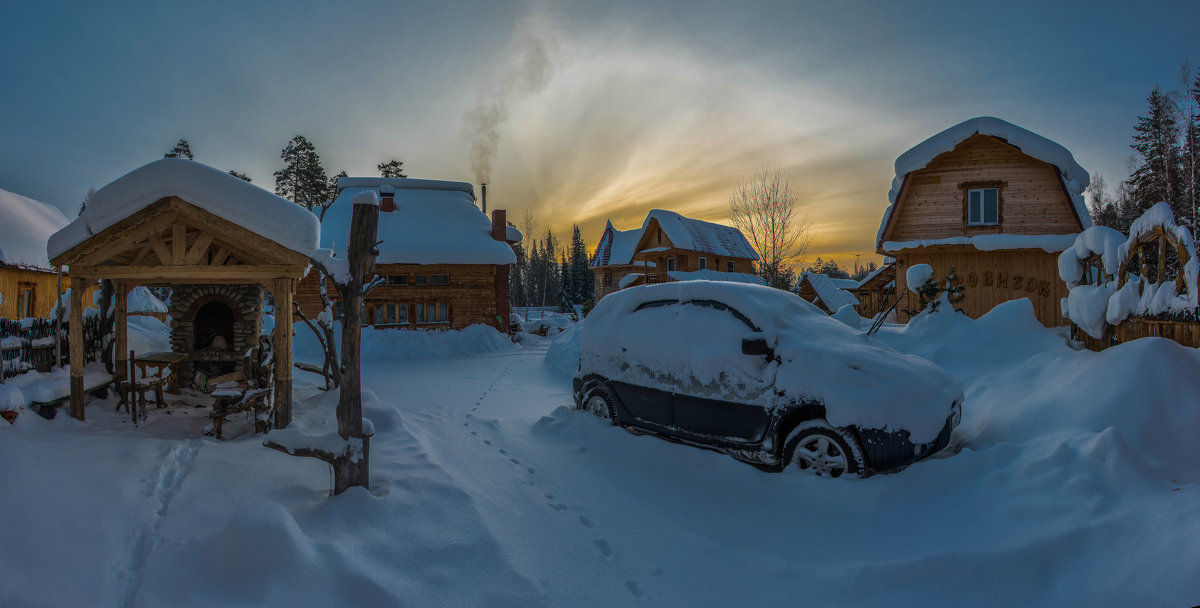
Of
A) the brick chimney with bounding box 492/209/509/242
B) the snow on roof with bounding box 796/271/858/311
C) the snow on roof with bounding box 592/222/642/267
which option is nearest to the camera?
the brick chimney with bounding box 492/209/509/242

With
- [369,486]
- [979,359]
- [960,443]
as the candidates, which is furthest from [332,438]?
[979,359]

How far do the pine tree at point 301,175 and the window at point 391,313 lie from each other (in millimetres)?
24527

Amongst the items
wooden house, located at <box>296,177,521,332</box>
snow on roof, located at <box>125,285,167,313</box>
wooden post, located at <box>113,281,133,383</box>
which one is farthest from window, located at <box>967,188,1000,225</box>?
snow on roof, located at <box>125,285,167,313</box>

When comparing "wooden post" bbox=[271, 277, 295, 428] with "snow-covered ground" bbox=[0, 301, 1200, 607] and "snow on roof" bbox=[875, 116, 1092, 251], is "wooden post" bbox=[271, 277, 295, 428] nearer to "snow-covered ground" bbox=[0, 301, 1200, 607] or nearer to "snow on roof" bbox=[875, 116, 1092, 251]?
"snow-covered ground" bbox=[0, 301, 1200, 607]

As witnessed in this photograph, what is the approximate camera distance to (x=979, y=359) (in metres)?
7.50

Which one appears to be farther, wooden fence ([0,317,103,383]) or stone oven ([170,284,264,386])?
stone oven ([170,284,264,386])

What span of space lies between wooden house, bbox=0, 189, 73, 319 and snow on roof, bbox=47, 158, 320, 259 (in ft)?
53.6

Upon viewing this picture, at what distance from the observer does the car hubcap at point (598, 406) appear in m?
6.23

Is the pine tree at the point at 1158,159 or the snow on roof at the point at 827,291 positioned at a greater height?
the pine tree at the point at 1158,159

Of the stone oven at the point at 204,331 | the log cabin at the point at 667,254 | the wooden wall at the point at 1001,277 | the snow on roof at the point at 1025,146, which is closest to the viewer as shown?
the stone oven at the point at 204,331

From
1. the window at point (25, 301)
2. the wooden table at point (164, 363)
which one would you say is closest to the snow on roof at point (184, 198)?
the wooden table at point (164, 363)

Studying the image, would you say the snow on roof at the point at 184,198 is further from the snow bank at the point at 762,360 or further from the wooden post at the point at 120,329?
the snow bank at the point at 762,360

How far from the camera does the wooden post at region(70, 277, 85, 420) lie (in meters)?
6.15

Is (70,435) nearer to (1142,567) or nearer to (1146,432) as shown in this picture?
(1142,567)
